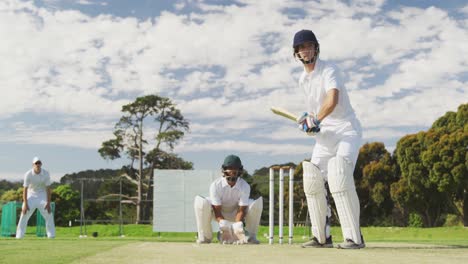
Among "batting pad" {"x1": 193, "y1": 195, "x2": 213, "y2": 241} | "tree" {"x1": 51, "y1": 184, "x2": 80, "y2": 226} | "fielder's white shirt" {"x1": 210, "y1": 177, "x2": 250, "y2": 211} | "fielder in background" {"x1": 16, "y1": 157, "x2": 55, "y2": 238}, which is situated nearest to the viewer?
"batting pad" {"x1": 193, "y1": 195, "x2": 213, "y2": 241}

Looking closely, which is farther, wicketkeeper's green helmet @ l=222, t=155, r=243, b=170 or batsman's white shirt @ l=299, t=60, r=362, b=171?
wicketkeeper's green helmet @ l=222, t=155, r=243, b=170

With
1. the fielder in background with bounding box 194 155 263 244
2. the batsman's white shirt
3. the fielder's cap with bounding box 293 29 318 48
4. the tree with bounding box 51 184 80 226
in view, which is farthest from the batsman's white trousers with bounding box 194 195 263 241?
the tree with bounding box 51 184 80 226

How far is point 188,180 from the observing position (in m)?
19.7

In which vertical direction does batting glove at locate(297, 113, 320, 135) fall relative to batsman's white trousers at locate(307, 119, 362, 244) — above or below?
above

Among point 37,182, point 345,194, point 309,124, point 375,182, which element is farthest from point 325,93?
point 375,182

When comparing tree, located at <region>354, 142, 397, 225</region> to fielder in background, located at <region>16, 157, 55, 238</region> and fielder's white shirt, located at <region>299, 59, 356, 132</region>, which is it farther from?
fielder's white shirt, located at <region>299, 59, 356, 132</region>

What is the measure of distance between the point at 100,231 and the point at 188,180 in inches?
420

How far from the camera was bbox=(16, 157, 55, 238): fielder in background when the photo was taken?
15133 mm

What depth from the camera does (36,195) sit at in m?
15.4

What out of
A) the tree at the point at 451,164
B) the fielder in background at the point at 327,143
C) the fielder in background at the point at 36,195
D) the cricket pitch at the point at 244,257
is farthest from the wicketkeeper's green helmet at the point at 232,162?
the tree at the point at 451,164

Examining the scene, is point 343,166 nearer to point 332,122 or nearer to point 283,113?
point 332,122

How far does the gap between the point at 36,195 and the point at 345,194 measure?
10.6 m

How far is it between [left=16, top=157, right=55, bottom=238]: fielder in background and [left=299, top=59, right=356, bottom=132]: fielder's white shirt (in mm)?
9924

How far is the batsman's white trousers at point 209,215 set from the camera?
8.69m
